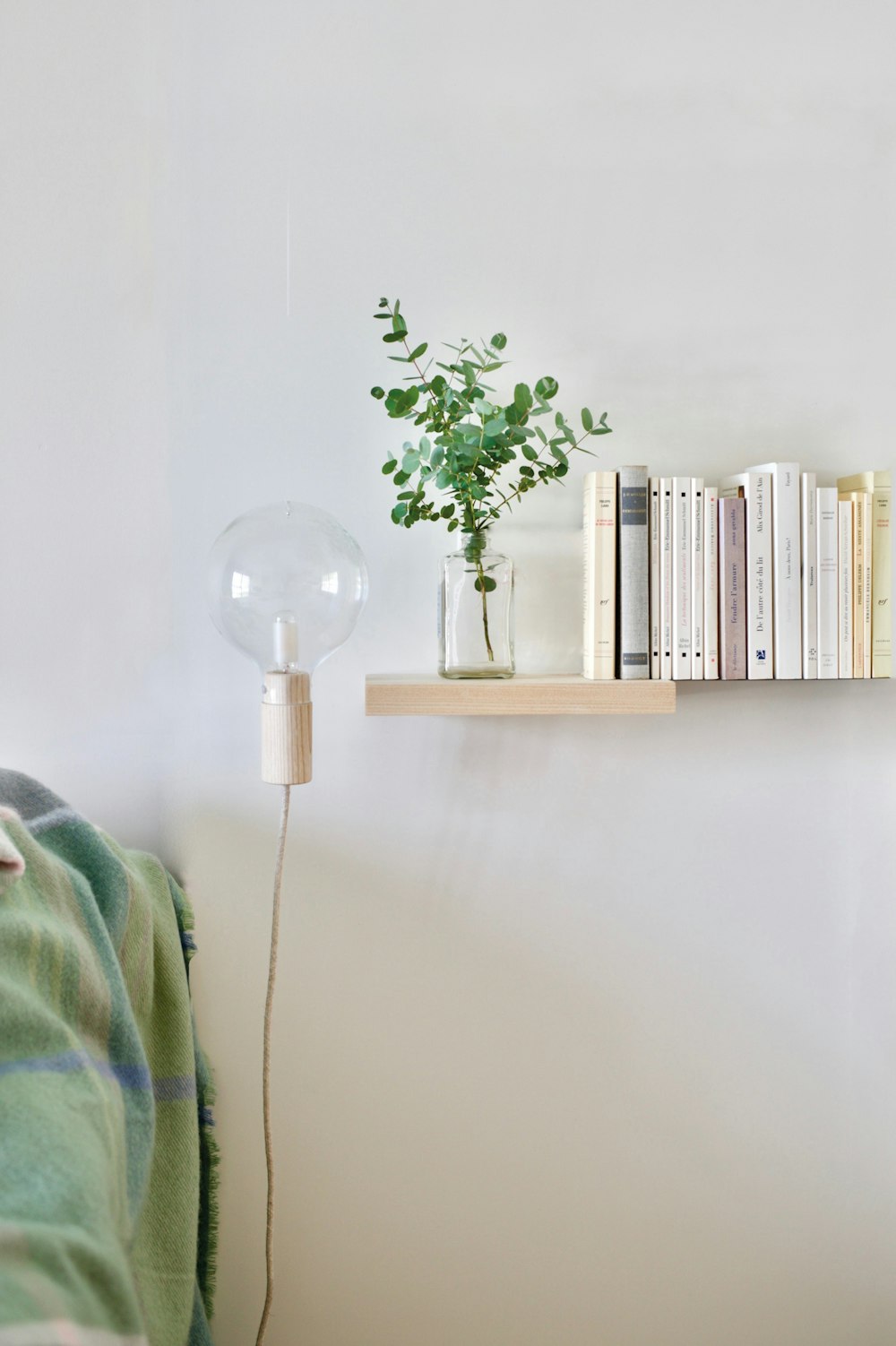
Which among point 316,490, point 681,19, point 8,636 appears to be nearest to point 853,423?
point 681,19

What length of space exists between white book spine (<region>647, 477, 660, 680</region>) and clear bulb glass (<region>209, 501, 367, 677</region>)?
0.37 meters

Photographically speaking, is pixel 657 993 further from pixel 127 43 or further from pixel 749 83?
pixel 127 43

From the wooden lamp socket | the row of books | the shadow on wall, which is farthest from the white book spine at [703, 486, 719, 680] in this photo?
the wooden lamp socket

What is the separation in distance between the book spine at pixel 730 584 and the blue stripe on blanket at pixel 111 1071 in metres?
0.77

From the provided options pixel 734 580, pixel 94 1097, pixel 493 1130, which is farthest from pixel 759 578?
pixel 94 1097

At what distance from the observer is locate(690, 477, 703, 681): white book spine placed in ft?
3.79

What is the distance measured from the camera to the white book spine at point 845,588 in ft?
3.87

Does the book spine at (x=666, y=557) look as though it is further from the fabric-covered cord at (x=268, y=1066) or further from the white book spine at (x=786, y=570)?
the fabric-covered cord at (x=268, y=1066)

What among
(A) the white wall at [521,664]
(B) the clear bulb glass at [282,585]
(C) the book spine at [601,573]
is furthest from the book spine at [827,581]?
(B) the clear bulb glass at [282,585]

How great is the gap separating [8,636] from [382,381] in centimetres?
56

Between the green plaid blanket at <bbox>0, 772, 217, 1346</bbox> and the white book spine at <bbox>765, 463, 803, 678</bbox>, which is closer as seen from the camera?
the green plaid blanket at <bbox>0, 772, 217, 1346</bbox>

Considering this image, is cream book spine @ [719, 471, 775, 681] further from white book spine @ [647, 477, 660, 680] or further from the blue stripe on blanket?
the blue stripe on blanket

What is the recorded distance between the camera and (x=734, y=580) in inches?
45.7

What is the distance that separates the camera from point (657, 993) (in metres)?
1.27
